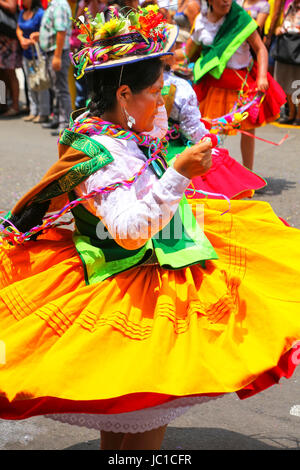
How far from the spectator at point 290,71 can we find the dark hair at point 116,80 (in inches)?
260

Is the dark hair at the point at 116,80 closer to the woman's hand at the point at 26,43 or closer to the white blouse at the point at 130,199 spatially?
the white blouse at the point at 130,199

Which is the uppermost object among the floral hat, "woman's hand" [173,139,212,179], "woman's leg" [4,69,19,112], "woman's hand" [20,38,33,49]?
the floral hat

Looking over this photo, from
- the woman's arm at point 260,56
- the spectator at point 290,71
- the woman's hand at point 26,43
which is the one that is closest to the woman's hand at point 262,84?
the woman's arm at point 260,56

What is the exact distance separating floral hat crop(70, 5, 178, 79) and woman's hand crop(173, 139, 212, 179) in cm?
40

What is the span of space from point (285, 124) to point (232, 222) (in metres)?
7.06

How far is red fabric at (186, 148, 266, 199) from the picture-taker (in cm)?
406

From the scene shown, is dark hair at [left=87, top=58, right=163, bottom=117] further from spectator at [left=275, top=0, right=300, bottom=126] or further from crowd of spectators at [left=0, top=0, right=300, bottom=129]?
spectator at [left=275, top=0, right=300, bottom=126]

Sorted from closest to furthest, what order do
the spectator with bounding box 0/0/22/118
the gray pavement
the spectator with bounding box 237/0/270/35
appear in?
1. the gray pavement
2. the spectator with bounding box 237/0/270/35
3. the spectator with bounding box 0/0/22/118

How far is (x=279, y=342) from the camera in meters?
2.02

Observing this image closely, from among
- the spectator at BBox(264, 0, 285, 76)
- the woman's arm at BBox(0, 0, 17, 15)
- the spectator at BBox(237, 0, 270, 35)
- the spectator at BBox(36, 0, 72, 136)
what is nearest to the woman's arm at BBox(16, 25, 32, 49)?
the woman's arm at BBox(0, 0, 17, 15)

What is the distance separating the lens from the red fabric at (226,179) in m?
4.06

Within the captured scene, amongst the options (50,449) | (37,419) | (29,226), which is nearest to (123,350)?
(29,226)

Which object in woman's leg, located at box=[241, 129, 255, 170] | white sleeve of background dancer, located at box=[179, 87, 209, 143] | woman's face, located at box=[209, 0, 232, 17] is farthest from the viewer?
woman's leg, located at box=[241, 129, 255, 170]

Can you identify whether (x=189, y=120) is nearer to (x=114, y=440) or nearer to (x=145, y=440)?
(x=114, y=440)
